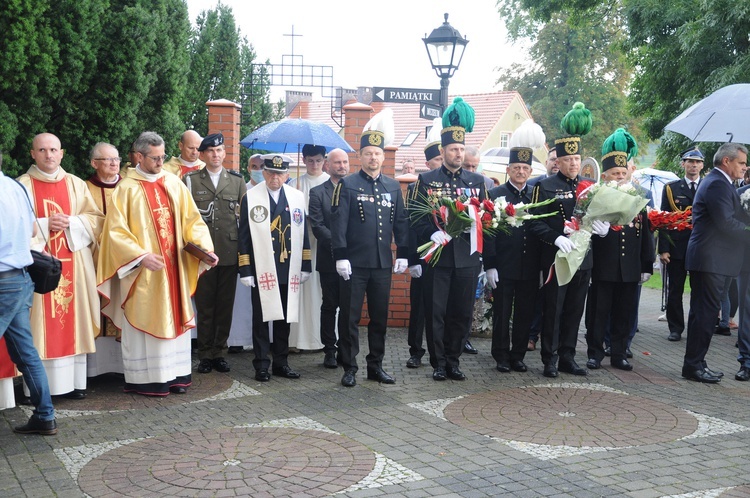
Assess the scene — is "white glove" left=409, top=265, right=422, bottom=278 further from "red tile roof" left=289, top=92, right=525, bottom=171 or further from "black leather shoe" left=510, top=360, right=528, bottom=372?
"red tile roof" left=289, top=92, right=525, bottom=171

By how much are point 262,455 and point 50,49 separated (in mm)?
4809

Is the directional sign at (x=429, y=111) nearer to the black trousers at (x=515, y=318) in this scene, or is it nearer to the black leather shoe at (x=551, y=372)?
the black trousers at (x=515, y=318)

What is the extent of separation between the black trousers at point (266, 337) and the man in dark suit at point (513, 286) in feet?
6.57

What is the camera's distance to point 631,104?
20.1m

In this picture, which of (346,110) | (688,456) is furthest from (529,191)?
(688,456)

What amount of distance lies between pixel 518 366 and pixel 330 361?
72.4 inches

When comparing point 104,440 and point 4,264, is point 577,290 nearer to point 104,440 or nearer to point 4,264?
point 104,440

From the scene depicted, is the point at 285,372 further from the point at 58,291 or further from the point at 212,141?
the point at 212,141

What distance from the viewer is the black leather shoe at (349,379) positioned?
7848mm

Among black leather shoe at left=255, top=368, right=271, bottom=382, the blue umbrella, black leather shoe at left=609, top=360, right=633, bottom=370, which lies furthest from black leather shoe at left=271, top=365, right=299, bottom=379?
black leather shoe at left=609, top=360, right=633, bottom=370

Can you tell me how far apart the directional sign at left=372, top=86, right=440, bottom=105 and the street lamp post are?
0.18 metres

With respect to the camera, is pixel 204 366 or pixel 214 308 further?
pixel 214 308

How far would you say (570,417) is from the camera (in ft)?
22.5

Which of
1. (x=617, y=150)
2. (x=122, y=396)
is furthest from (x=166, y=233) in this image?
(x=617, y=150)
